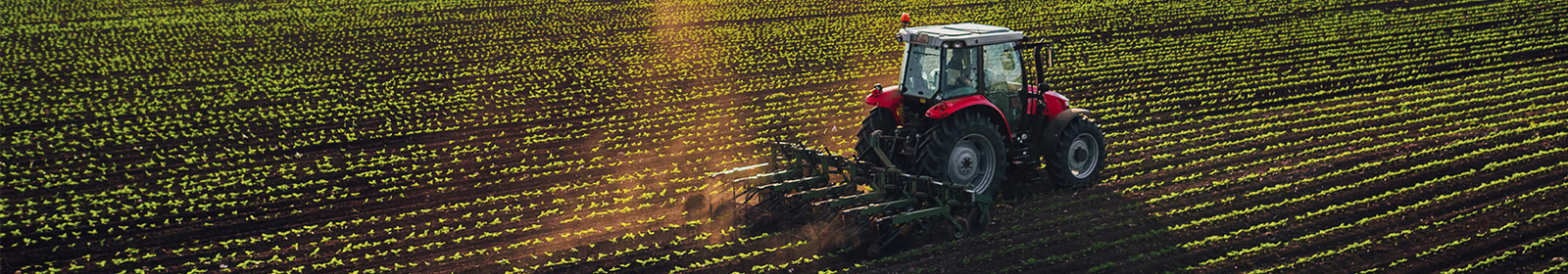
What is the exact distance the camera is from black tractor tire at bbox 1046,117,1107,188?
35.1ft

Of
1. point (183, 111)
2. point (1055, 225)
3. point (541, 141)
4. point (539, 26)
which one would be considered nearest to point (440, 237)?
point (541, 141)

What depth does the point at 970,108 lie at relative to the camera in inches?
394

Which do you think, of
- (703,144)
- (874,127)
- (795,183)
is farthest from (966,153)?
(703,144)

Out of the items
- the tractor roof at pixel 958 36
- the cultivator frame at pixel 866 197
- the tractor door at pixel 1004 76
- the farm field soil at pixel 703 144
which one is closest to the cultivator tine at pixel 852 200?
the cultivator frame at pixel 866 197

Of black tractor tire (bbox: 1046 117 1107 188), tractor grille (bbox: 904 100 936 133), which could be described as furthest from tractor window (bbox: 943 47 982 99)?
black tractor tire (bbox: 1046 117 1107 188)

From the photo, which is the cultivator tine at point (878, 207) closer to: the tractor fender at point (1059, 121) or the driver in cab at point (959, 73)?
the driver in cab at point (959, 73)

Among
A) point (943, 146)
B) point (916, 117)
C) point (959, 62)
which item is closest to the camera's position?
point (943, 146)

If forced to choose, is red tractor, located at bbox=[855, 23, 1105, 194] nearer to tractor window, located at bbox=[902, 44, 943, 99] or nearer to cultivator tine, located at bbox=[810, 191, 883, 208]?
tractor window, located at bbox=[902, 44, 943, 99]

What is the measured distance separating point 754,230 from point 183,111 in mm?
10761

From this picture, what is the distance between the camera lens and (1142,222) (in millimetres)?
10000

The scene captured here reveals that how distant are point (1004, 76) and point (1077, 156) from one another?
137 centimetres

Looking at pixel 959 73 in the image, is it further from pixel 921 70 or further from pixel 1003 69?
pixel 1003 69

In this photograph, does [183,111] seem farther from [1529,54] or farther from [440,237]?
[1529,54]

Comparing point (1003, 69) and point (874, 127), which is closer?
point (1003, 69)
